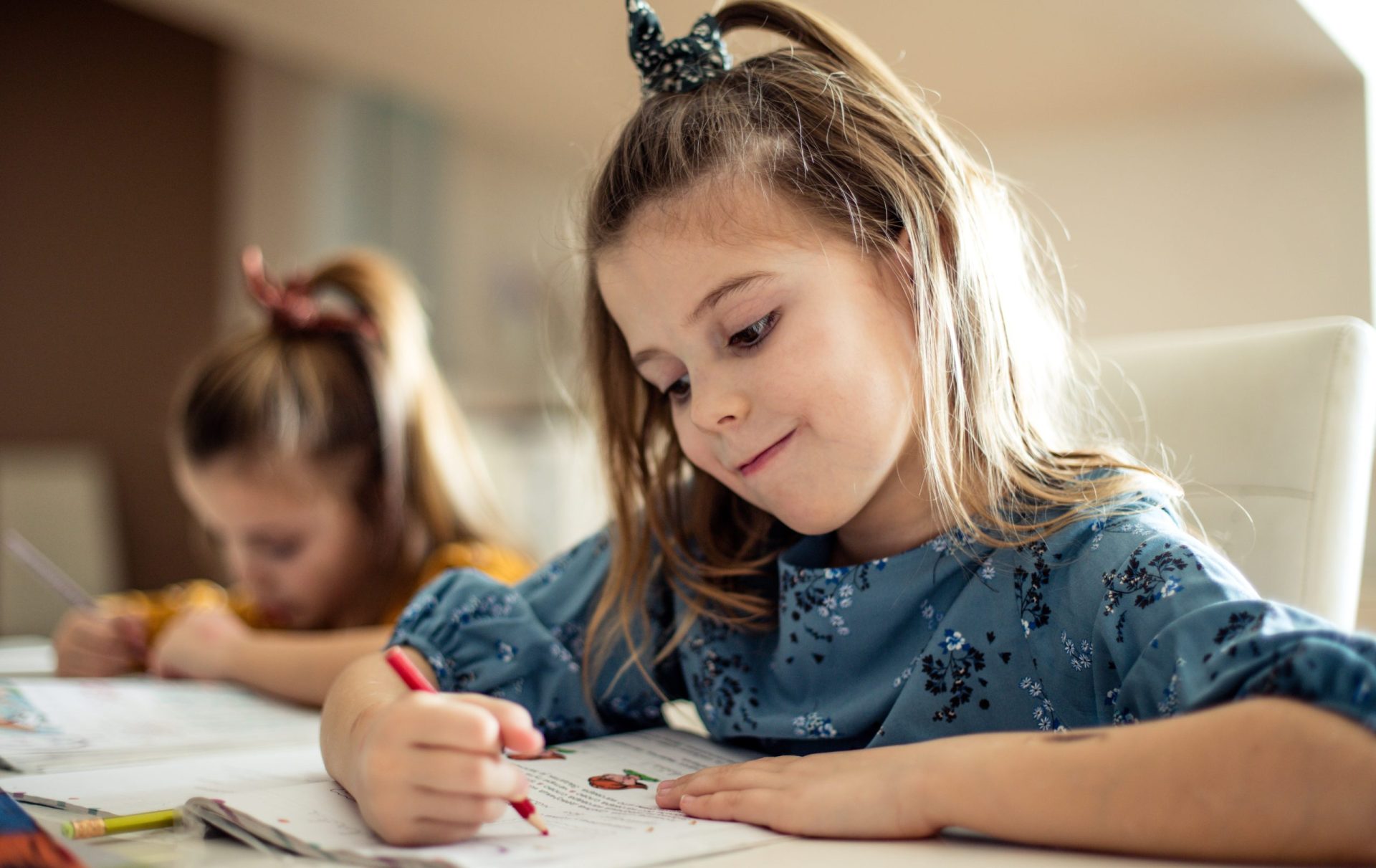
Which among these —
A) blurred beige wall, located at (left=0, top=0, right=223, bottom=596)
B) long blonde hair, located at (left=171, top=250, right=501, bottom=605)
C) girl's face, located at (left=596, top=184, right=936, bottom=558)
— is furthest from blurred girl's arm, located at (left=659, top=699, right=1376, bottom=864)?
blurred beige wall, located at (left=0, top=0, right=223, bottom=596)

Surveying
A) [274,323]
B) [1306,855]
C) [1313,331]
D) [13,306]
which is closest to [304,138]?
[13,306]

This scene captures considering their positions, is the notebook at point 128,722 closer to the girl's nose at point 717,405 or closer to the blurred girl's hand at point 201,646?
the blurred girl's hand at point 201,646

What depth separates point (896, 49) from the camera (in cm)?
188

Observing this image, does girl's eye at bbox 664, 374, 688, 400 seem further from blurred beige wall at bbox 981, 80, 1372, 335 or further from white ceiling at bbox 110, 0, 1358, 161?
blurred beige wall at bbox 981, 80, 1372, 335

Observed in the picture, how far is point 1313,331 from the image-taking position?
834 millimetres

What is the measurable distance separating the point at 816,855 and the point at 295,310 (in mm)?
1120

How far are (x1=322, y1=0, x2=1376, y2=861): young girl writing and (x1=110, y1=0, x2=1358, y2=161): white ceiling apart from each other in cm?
20

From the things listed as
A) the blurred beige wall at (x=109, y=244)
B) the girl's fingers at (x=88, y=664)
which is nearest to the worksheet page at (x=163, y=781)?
the girl's fingers at (x=88, y=664)

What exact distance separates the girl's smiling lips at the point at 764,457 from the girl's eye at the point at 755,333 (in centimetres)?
7

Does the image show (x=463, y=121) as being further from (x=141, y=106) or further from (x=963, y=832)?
(x=963, y=832)

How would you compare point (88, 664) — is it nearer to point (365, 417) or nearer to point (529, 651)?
point (365, 417)

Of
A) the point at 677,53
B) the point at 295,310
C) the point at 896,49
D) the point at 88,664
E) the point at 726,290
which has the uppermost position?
the point at 896,49

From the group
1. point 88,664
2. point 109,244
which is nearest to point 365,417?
point 88,664

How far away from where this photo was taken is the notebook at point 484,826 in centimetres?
51
